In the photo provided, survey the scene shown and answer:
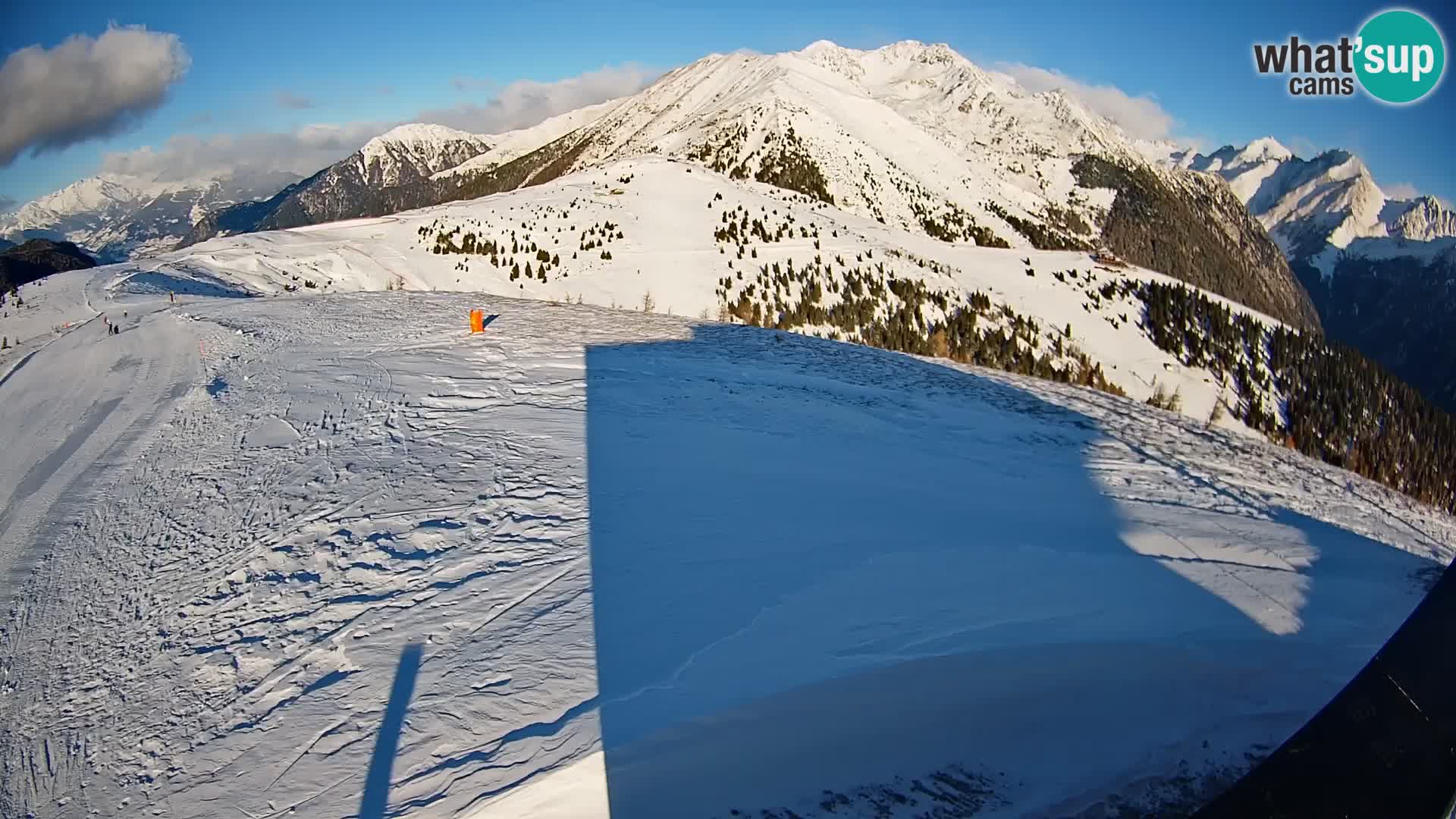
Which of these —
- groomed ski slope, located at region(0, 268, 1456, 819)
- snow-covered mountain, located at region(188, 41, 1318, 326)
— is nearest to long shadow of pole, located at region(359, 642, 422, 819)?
groomed ski slope, located at region(0, 268, 1456, 819)

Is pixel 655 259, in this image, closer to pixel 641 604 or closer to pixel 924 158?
pixel 641 604

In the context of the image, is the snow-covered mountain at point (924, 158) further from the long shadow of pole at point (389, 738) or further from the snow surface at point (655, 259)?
the long shadow of pole at point (389, 738)

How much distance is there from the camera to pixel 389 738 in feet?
13.5

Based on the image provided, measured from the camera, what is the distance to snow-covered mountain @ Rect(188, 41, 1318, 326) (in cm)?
6094

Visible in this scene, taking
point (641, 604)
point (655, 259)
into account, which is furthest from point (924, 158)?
point (641, 604)

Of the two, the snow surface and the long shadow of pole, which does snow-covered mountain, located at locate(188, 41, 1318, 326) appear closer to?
the snow surface

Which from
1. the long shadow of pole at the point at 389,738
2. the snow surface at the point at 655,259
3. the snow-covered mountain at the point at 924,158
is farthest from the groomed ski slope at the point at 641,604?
the snow-covered mountain at the point at 924,158

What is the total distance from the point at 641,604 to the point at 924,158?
8166 cm

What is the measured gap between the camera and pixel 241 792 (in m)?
3.89

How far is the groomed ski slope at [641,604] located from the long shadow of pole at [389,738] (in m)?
0.06

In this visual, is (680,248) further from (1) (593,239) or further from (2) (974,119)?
(2) (974,119)

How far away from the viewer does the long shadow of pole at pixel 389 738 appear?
371cm

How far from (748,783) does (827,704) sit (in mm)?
708

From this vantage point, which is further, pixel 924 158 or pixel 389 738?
pixel 924 158
